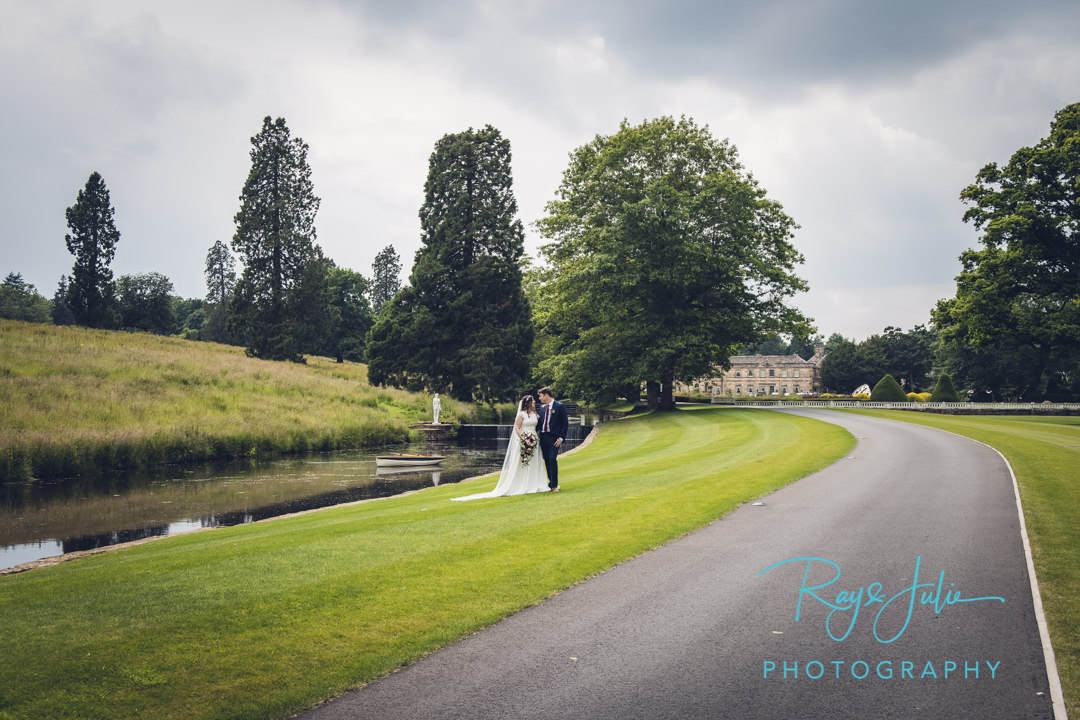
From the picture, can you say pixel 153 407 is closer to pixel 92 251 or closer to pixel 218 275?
pixel 92 251

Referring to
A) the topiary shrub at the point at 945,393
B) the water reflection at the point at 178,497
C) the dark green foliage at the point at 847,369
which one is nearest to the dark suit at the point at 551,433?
the water reflection at the point at 178,497

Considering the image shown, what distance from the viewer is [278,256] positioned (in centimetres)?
6091

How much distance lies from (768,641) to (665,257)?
38673 millimetres

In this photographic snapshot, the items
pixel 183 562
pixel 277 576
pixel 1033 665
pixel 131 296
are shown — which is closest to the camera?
pixel 1033 665

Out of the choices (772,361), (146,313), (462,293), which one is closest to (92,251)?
(146,313)

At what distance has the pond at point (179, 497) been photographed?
14.7 metres

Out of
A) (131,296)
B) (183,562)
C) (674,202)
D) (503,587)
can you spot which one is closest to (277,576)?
(183,562)

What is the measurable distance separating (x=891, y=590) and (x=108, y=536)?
618 inches

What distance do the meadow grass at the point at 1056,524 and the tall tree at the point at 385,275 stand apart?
372 ft

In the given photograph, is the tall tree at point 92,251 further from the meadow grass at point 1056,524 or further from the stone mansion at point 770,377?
the stone mansion at point 770,377

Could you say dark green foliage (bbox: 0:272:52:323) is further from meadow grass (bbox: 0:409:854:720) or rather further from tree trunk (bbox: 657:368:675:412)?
meadow grass (bbox: 0:409:854:720)

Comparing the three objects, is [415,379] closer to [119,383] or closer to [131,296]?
[119,383]

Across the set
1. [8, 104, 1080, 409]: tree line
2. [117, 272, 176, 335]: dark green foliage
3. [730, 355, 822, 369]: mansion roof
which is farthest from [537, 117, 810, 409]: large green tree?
[730, 355, 822, 369]: mansion roof

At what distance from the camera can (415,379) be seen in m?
55.8
